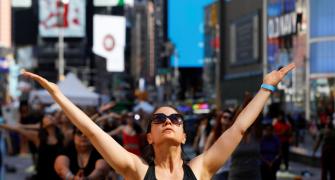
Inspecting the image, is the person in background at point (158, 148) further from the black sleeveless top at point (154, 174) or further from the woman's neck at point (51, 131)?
the woman's neck at point (51, 131)

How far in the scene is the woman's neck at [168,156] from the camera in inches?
172

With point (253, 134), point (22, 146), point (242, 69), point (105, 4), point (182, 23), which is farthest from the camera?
point (182, 23)

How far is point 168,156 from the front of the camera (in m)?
4.38

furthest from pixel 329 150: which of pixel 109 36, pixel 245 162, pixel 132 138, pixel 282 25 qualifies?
pixel 282 25

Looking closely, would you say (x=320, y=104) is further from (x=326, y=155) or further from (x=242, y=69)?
(x=326, y=155)

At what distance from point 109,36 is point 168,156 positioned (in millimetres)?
21987

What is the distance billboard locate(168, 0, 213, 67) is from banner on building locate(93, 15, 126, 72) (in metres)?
71.6

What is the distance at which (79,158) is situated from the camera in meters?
7.11

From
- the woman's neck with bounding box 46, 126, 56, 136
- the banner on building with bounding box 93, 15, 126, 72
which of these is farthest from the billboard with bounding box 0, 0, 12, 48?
the woman's neck with bounding box 46, 126, 56, 136

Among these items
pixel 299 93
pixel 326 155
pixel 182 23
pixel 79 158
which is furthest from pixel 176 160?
pixel 182 23

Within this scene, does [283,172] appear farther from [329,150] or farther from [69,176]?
[69,176]

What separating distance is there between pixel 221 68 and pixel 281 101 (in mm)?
28747

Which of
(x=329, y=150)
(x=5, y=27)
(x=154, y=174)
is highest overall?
(x=5, y=27)

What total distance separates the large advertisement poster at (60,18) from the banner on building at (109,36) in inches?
59.7
